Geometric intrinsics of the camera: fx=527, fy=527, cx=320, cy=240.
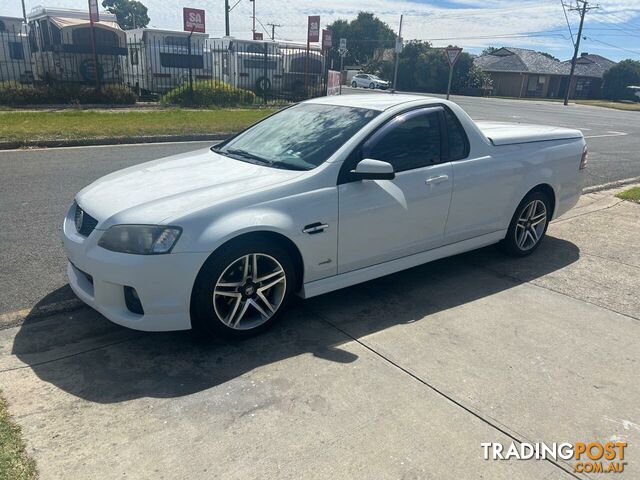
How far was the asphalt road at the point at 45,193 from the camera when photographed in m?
4.37

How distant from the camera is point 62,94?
1702cm

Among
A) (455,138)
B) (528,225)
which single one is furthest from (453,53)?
(455,138)

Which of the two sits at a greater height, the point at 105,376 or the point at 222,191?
the point at 222,191

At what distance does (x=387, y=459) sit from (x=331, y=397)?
22.0 inches

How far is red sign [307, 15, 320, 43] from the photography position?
20.9 metres

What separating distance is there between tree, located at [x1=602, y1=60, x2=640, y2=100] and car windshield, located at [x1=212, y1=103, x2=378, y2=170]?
223 ft

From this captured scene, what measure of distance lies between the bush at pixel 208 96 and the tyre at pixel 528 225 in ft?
49.6

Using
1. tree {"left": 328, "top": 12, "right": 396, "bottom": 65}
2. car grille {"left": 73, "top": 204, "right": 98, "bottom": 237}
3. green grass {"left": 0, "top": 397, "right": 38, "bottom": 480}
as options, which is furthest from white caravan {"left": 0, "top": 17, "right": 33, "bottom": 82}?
tree {"left": 328, "top": 12, "right": 396, "bottom": 65}

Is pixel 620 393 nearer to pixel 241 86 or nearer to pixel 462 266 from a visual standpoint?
pixel 462 266

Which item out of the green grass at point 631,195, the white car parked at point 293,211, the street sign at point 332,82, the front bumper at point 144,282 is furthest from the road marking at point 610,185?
the street sign at point 332,82

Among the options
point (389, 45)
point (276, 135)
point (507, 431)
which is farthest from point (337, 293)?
point (389, 45)

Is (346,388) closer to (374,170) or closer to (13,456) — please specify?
(374,170)

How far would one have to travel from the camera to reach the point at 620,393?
3.16 metres

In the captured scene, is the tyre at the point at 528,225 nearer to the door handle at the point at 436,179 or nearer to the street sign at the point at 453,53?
the door handle at the point at 436,179
